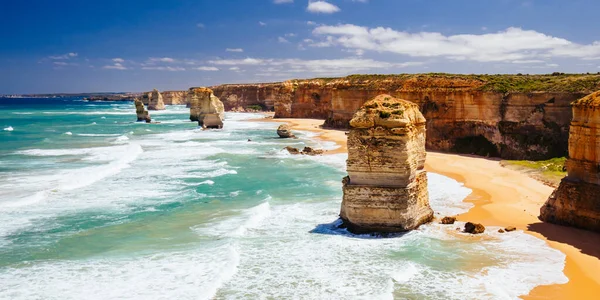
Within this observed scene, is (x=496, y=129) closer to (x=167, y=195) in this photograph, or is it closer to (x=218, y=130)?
(x=167, y=195)

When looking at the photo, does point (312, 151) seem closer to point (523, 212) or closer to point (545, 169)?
point (545, 169)

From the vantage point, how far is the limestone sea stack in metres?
14.6

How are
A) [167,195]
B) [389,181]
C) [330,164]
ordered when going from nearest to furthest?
[389,181] → [167,195] → [330,164]

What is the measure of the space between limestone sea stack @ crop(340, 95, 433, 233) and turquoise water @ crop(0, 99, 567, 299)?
62 centimetres

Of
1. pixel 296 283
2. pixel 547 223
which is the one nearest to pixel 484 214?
pixel 547 223

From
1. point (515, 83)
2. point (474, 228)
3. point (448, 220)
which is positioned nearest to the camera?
point (474, 228)

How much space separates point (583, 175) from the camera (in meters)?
15.4

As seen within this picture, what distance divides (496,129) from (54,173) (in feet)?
93.7

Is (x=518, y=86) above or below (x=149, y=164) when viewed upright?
above

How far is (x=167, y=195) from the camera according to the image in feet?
71.9

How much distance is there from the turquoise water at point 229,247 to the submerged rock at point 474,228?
0.31 m

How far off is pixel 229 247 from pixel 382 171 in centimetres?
519

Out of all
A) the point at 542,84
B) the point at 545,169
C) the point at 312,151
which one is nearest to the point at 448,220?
the point at 545,169

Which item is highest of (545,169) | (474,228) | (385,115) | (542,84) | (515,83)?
(515,83)
